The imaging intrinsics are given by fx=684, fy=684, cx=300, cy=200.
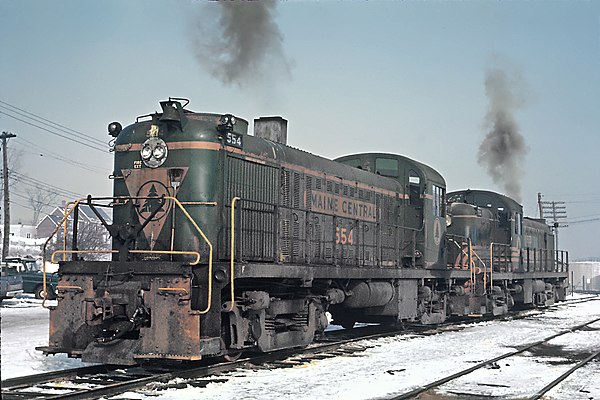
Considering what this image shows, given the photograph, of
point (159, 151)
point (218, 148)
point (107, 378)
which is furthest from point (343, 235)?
point (107, 378)

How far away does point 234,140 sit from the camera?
36.2ft

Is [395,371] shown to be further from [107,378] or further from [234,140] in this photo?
[234,140]

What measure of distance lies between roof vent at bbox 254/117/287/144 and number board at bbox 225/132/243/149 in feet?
6.24

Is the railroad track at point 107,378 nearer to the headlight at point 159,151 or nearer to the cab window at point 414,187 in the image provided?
the headlight at point 159,151

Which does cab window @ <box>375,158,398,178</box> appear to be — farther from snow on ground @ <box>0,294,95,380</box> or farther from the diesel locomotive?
snow on ground @ <box>0,294,95,380</box>

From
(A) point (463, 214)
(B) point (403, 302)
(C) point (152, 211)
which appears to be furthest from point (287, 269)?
(A) point (463, 214)

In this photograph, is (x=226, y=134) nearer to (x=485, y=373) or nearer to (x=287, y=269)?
(x=287, y=269)

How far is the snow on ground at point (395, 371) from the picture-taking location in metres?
8.73

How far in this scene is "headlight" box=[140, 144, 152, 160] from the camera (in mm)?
10727

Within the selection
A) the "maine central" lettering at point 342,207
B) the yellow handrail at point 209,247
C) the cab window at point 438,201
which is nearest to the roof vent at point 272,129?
the "maine central" lettering at point 342,207

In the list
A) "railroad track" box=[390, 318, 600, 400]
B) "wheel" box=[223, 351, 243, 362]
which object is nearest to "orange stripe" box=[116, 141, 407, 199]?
"wheel" box=[223, 351, 243, 362]

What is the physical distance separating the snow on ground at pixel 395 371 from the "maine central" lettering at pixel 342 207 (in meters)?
2.77

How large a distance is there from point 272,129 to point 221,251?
334cm

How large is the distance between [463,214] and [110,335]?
15.7 meters
